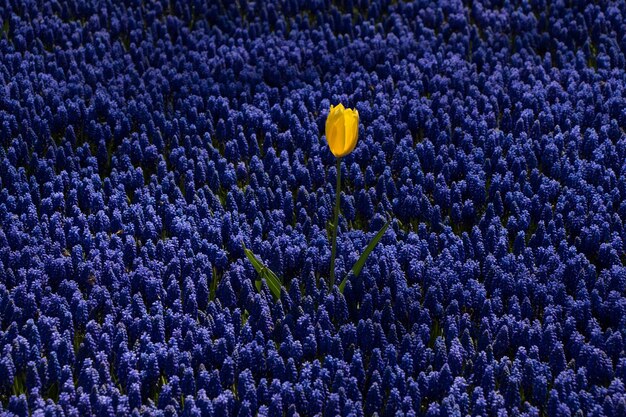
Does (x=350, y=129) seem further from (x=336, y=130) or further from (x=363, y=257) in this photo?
(x=363, y=257)

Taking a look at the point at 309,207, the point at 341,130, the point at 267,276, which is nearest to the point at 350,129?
the point at 341,130

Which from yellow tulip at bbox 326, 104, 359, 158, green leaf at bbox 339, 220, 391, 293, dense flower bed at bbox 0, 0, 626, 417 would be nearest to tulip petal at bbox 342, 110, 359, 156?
yellow tulip at bbox 326, 104, 359, 158

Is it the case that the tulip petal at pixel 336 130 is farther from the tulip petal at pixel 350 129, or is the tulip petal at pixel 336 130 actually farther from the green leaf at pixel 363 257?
the green leaf at pixel 363 257

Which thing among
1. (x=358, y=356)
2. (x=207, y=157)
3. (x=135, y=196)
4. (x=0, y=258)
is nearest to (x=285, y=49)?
(x=207, y=157)

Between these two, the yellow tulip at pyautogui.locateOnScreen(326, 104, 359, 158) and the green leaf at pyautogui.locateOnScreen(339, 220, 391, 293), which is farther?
the green leaf at pyautogui.locateOnScreen(339, 220, 391, 293)

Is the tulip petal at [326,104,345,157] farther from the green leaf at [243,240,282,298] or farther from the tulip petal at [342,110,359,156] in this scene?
the green leaf at [243,240,282,298]

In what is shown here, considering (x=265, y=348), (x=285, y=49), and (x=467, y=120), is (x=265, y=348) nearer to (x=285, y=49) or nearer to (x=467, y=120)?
(x=467, y=120)

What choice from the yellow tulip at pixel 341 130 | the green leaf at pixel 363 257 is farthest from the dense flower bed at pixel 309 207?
the yellow tulip at pixel 341 130
